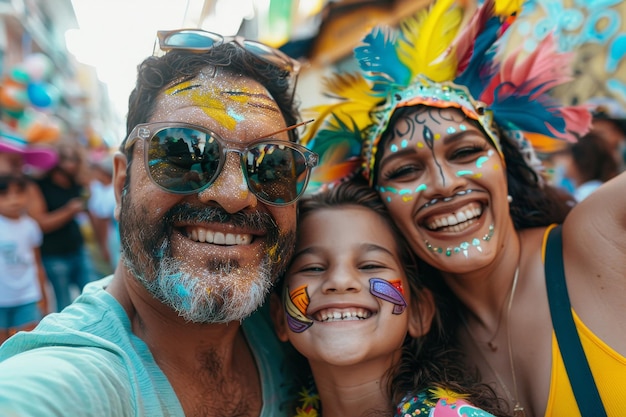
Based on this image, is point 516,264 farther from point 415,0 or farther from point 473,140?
point 415,0

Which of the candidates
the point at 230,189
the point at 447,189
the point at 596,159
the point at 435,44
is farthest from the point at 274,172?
the point at 596,159

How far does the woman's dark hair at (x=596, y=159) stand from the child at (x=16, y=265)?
5342 mm

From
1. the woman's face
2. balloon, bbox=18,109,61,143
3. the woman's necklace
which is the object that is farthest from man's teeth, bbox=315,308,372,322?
balloon, bbox=18,109,61,143

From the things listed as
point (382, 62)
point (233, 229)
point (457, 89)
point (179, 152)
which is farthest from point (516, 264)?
point (179, 152)

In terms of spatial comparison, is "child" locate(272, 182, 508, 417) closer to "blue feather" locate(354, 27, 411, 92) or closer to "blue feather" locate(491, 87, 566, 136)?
"blue feather" locate(354, 27, 411, 92)

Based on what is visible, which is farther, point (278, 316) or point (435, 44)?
point (435, 44)

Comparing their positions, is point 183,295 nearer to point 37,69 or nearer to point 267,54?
point 267,54

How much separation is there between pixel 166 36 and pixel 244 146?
60 centimetres

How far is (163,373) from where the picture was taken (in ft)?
5.28

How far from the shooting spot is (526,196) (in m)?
2.41

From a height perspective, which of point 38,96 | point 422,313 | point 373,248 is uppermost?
point 373,248

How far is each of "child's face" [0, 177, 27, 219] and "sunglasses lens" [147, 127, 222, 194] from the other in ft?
11.2

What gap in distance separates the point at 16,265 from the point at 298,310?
140 inches

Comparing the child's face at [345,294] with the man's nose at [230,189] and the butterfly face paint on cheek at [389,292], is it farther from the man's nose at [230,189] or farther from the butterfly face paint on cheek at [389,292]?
the man's nose at [230,189]
